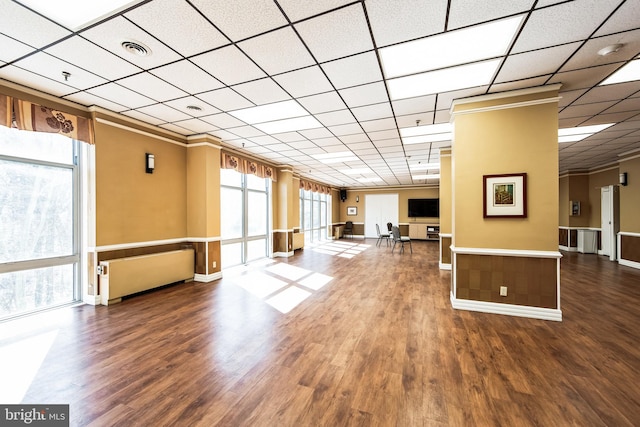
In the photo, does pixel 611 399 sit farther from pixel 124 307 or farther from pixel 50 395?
pixel 124 307

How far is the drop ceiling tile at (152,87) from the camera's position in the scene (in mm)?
2975

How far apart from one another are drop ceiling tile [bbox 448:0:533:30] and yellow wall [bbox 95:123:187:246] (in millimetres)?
4681

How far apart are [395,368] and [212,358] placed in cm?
166

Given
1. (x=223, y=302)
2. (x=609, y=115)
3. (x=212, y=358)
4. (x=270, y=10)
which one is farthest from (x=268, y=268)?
(x=609, y=115)

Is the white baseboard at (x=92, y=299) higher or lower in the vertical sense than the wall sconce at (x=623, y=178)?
lower

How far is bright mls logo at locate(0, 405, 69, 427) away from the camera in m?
1.68

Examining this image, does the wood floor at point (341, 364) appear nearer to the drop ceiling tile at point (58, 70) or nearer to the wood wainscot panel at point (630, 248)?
the drop ceiling tile at point (58, 70)

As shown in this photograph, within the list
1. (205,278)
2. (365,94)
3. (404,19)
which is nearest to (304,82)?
(365,94)

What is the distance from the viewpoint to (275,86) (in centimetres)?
312

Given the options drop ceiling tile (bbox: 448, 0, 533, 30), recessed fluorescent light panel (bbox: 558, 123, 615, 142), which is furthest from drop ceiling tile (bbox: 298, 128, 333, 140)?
recessed fluorescent light panel (bbox: 558, 123, 615, 142)

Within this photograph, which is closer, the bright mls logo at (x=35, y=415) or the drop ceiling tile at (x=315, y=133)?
the bright mls logo at (x=35, y=415)

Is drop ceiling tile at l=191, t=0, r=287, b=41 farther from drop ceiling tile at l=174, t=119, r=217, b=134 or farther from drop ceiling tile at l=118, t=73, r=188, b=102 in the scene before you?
drop ceiling tile at l=174, t=119, r=217, b=134

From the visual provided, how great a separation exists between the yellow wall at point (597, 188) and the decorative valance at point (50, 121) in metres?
12.4

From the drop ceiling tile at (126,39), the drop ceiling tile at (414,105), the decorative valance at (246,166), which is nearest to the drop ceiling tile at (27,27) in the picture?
the drop ceiling tile at (126,39)
